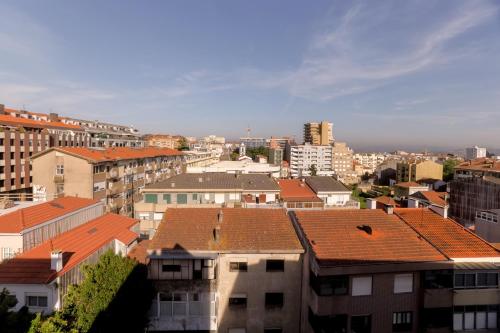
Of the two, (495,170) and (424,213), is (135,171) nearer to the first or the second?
(424,213)

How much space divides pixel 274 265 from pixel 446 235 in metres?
9.36

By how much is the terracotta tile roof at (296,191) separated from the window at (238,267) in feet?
80.1

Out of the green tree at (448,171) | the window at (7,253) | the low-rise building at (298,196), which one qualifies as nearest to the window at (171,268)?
the window at (7,253)

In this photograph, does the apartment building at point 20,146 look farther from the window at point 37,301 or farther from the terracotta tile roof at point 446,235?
the terracotta tile roof at point 446,235

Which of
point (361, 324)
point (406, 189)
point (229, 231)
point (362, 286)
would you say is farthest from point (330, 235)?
point (406, 189)

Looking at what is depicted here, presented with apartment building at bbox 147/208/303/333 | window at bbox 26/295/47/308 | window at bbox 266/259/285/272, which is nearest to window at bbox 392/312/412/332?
apartment building at bbox 147/208/303/333

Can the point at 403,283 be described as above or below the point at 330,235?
below

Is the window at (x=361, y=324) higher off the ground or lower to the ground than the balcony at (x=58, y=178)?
lower

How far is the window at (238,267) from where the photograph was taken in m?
Answer: 18.5

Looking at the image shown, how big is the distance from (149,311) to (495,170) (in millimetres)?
56627

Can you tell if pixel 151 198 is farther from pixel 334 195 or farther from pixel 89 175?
pixel 334 195

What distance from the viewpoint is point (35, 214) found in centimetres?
2595

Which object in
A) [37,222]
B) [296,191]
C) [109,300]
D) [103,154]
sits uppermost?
[103,154]

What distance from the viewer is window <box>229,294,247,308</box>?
18.5 m
